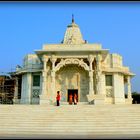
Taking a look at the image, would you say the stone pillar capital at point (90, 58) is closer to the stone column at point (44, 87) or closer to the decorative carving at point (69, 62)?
the decorative carving at point (69, 62)

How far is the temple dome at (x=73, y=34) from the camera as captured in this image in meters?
31.0

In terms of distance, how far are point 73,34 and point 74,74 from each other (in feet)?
21.3

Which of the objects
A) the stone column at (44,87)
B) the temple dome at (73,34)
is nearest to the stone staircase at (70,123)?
the stone column at (44,87)

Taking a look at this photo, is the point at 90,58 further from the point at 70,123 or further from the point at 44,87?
the point at 70,123

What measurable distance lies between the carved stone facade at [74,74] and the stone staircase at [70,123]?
7.58 m

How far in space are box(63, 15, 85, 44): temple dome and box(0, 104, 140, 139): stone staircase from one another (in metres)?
15.6

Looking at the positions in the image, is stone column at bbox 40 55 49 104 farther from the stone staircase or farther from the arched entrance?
the stone staircase

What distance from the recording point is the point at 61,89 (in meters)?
27.9

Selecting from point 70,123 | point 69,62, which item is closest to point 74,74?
point 69,62

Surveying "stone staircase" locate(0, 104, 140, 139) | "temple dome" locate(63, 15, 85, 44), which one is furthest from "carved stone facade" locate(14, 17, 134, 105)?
"stone staircase" locate(0, 104, 140, 139)

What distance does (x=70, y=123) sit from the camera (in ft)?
43.8

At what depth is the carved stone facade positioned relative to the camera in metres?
25.5
